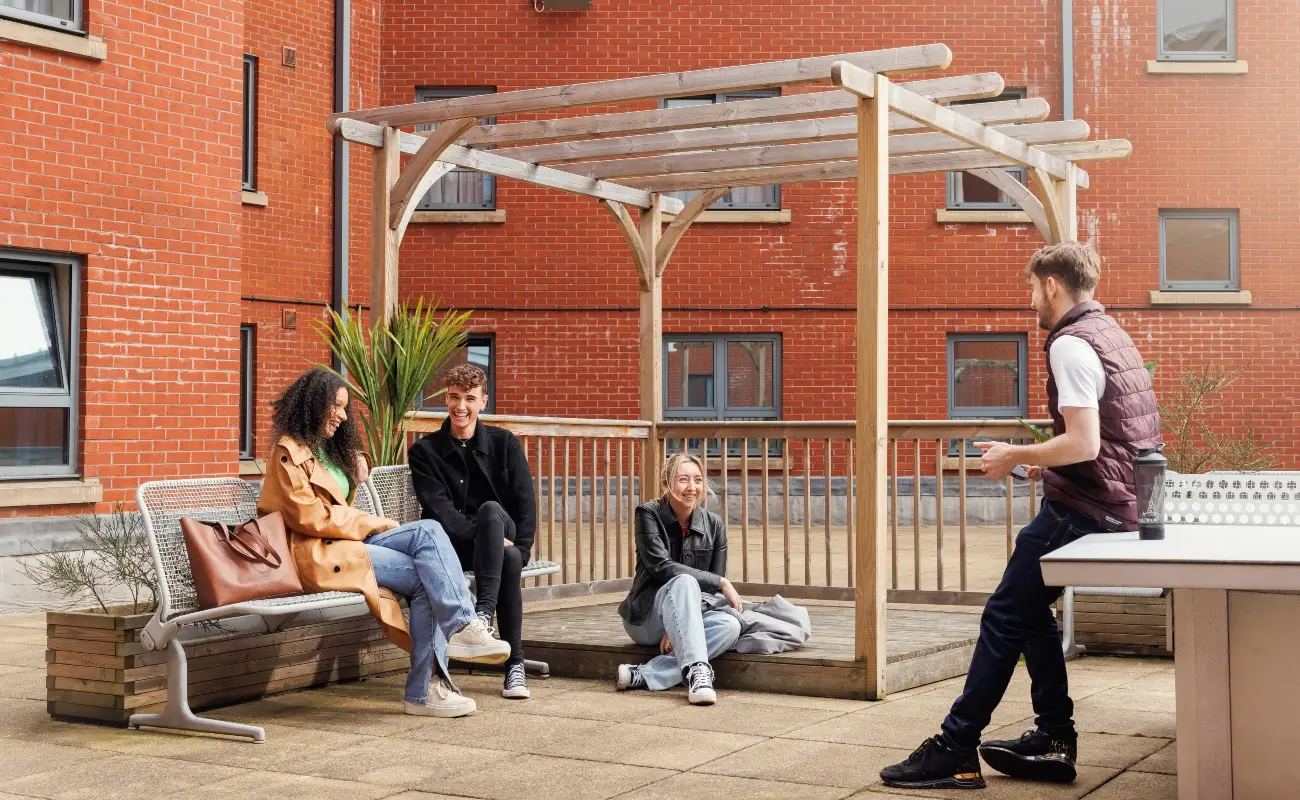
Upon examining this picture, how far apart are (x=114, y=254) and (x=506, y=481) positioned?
4529 millimetres

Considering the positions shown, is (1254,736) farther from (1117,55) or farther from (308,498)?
(1117,55)

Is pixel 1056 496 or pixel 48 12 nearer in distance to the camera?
pixel 1056 496

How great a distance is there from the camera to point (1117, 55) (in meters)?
16.2

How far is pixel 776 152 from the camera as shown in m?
8.65

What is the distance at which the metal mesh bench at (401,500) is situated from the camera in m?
6.81

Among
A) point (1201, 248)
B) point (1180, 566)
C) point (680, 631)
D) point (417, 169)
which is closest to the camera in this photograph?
point (1180, 566)

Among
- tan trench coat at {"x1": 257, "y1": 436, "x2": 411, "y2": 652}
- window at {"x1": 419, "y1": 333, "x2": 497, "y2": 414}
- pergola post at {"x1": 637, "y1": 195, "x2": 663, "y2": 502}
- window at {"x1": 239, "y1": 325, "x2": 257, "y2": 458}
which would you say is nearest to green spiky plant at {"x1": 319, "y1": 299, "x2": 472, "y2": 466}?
tan trench coat at {"x1": 257, "y1": 436, "x2": 411, "y2": 652}

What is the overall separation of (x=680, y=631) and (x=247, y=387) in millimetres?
10065

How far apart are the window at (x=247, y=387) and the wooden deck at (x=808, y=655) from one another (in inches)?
317

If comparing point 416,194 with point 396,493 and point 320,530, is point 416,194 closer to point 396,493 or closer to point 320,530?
point 396,493

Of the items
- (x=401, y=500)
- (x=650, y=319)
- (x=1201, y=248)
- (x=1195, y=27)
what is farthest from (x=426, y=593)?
(x=1195, y=27)

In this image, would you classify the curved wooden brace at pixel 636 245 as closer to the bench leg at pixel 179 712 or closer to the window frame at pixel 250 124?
the bench leg at pixel 179 712

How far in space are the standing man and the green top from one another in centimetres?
256

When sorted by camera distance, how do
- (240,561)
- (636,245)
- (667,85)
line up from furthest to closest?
(636,245) < (667,85) < (240,561)
